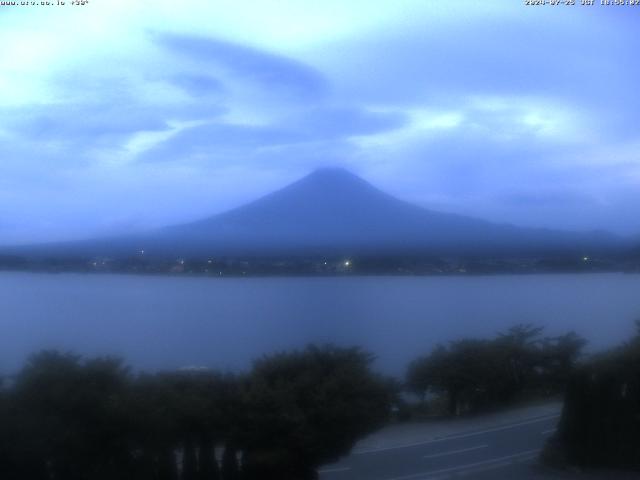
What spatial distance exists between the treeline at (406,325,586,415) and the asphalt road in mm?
378

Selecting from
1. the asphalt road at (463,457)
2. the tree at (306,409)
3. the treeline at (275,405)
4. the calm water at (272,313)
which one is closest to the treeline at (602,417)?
the treeline at (275,405)

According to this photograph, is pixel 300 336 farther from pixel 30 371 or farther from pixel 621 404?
pixel 621 404

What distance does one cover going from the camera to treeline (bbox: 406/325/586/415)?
25.6 feet

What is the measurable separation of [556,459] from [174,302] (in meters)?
4.04

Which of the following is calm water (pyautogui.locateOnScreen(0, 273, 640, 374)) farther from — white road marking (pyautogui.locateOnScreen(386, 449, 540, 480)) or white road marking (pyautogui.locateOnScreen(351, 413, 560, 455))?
white road marking (pyautogui.locateOnScreen(386, 449, 540, 480))

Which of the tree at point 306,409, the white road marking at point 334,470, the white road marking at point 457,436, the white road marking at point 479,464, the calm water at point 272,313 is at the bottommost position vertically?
the white road marking at point 479,464

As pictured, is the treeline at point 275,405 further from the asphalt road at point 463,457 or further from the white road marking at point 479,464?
the white road marking at point 479,464

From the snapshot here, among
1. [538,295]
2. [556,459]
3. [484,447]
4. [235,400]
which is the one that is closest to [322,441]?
[235,400]

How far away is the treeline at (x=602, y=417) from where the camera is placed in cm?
767

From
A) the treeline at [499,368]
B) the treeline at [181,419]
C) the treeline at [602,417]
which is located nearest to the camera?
the treeline at [181,419]

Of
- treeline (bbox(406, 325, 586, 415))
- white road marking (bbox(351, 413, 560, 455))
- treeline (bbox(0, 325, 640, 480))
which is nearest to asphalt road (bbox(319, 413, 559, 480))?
white road marking (bbox(351, 413, 560, 455))

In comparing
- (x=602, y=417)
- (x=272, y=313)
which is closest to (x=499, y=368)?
(x=602, y=417)

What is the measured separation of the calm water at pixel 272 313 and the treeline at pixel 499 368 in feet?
0.44

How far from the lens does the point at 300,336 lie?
7469 millimetres
